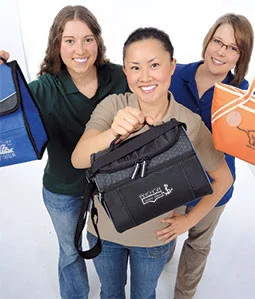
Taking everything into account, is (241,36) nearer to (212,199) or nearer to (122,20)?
(212,199)

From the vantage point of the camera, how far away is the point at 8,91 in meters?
1.14

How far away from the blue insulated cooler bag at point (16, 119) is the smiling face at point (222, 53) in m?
0.68

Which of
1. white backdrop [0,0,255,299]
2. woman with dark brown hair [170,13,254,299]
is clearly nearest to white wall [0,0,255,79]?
white backdrop [0,0,255,299]

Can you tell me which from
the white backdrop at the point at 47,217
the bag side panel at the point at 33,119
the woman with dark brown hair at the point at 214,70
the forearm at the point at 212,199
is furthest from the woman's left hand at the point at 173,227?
the white backdrop at the point at 47,217

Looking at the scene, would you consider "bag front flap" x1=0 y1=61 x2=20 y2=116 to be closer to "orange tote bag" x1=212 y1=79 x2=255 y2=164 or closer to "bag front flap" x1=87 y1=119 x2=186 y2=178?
"bag front flap" x1=87 y1=119 x2=186 y2=178

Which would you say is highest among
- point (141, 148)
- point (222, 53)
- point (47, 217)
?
point (222, 53)

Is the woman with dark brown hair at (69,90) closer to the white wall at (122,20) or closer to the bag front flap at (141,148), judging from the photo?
the bag front flap at (141,148)

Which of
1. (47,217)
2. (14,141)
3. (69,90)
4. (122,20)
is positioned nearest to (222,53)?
(69,90)

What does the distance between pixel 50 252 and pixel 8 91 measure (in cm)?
128

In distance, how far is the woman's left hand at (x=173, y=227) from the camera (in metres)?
1.19

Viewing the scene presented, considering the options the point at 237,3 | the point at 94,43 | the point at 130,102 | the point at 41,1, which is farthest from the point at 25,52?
the point at 130,102

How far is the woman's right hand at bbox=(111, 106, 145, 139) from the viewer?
35.5 inches

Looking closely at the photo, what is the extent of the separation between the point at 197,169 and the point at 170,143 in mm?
95

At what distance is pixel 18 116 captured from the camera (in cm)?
115
